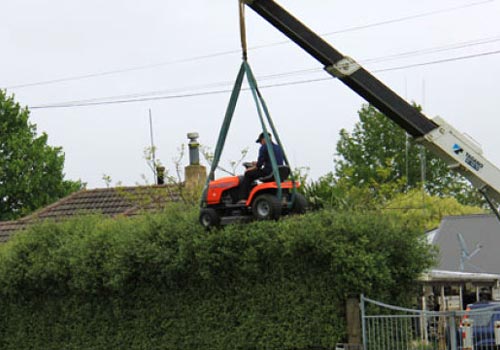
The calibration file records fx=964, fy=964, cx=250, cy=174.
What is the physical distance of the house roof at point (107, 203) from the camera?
2588 centimetres

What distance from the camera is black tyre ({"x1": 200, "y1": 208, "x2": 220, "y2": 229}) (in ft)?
54.4

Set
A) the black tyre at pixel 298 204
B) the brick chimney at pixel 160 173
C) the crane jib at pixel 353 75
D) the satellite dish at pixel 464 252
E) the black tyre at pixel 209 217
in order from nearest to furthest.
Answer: the black tyre at pixel 298 204
the crane jib at pixel 353 75
the black tyre at pixel 209 217
the brick chimney at pixel 160 173
the satellite dish at pixel 464 252

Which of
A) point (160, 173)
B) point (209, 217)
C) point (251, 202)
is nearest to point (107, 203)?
point (160, 173)

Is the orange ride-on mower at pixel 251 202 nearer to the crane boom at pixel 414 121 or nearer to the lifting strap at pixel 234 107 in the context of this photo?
the lifting strap at pixel 234 107

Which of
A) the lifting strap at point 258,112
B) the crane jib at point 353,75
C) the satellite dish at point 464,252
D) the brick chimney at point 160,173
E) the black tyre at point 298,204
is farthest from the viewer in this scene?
the satellite dish at point 464,252

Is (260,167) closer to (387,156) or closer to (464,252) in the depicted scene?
(464,252)

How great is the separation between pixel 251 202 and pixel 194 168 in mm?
11007

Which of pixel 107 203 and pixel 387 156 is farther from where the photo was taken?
pixel 387 156

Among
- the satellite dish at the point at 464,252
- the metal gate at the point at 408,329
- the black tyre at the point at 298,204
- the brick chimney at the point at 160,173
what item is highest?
the brick chimney at the point at 160,173

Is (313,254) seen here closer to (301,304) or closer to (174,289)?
(301,304)

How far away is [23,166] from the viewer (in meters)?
42.4

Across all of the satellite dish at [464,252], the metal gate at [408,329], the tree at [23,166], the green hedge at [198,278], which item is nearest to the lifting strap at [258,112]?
the green hedge at [198,278]

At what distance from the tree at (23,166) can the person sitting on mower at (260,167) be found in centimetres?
2737

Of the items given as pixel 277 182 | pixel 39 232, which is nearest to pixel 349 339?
pixel 277 182
